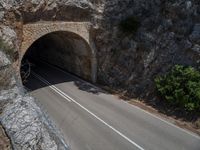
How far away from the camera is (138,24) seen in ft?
85.8

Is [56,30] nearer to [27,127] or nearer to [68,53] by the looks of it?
[68,53]

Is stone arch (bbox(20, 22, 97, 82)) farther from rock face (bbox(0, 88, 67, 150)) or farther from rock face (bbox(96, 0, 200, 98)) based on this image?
rock face (bbox(0, 88, 67, 150))

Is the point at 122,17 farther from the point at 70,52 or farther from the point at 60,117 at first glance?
the point at 60,117

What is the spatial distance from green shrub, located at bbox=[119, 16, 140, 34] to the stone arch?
3.55m

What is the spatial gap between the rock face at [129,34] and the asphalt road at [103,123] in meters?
2.77

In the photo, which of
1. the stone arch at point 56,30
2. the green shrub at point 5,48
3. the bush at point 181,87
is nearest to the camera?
the green shrub at point 5,48

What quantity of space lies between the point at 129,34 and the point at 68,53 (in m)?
8.24

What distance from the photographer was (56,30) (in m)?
24.2

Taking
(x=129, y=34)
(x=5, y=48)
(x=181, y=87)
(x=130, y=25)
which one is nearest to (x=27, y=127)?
(x=5, y=48)

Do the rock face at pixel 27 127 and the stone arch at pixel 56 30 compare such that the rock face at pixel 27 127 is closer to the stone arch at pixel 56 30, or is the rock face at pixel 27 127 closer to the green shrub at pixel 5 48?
the green shrub at pixel 5 48

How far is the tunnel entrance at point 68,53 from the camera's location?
91.2ft

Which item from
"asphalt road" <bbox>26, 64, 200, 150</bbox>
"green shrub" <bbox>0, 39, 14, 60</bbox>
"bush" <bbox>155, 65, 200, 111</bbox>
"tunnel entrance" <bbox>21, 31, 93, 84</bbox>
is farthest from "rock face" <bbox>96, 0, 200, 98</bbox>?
"green shrub" <bbox>0, 39, 14, 60</bbox>

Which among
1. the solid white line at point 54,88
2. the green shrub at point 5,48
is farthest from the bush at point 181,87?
the green shrub at point 5,48

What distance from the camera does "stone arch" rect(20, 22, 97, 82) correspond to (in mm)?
22234
